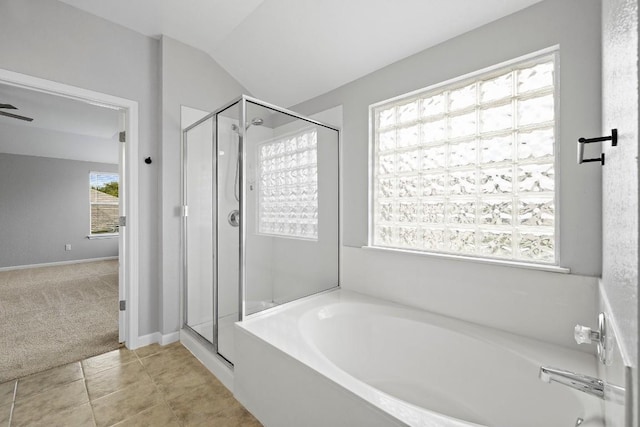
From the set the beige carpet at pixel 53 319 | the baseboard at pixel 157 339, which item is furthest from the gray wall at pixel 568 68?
the beige carpet at pixel 53 319

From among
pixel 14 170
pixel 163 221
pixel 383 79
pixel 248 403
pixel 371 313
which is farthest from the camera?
pixel 14 170

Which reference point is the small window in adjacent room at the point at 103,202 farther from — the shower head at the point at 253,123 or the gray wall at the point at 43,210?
the shower head at the point at 253,123

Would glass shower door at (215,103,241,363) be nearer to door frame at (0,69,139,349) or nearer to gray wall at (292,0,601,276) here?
door frame at (0,69,139,349)

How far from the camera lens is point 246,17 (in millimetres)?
2354

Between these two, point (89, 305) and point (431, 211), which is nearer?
point (431, 211)

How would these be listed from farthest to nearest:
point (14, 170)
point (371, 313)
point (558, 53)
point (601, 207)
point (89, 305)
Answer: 1. point (14, 170)
2. point (89, 305)
3. point (371, 313)
4. point (558, 53)
5. point (601, 207)

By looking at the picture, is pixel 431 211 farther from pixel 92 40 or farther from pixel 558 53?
pixel 92 40

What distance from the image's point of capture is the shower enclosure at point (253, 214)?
6.55ft

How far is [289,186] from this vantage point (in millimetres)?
2275

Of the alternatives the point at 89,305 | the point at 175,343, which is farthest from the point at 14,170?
the point at 175,343

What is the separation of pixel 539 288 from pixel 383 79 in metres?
1.73

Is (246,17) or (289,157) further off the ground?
(246,17)

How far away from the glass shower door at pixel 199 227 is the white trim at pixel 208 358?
2.9 inches

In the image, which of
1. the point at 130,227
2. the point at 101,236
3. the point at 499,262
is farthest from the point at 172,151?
the point at 101,236
